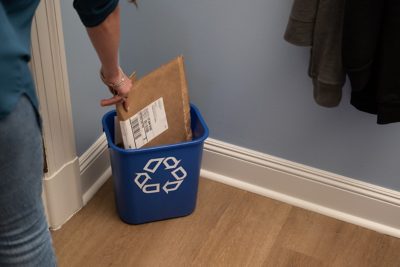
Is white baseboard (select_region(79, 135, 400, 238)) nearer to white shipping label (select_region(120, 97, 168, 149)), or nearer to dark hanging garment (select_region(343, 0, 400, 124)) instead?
white shipping label (select_region(120, 97, 168, 149))

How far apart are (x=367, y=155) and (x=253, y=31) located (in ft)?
1.73

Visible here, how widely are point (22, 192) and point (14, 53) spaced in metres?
0.22

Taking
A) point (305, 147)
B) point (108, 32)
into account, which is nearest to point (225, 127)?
point (305, 147)

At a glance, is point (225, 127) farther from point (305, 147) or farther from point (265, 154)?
point (305, 147)

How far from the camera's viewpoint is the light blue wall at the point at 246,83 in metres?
1.50

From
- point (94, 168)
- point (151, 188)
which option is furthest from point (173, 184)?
point (94, 168)

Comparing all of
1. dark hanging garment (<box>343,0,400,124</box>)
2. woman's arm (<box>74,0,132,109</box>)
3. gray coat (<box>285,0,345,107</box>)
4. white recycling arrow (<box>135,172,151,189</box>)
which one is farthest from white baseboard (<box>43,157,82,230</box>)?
dark hanging garment (<box>343,0,400,124</box>)

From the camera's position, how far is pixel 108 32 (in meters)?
1.01

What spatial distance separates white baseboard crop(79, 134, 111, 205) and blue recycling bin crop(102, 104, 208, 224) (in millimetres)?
146

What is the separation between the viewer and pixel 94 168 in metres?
1.74

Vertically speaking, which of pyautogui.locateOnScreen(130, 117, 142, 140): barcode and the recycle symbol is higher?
pyautogui.locateOnScreen(130, 117, 142, 140): barcode

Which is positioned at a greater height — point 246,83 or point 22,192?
point 22,192

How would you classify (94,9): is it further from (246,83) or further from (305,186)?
(305,186)

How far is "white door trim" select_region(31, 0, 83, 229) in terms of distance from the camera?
1.29m
